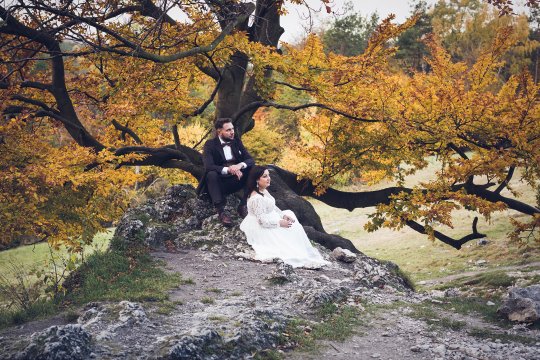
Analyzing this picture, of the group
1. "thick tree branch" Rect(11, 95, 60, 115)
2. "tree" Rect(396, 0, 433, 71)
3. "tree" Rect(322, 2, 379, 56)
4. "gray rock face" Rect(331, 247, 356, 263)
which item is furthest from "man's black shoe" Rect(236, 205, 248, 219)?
"tree" Rect(322, 2, 379, 56)

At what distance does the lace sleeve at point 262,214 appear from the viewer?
809 centimetres

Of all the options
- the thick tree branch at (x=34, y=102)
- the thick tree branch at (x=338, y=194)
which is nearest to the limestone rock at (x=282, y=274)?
the thick tree branch at (x=338, y=194)

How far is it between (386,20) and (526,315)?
637 cm

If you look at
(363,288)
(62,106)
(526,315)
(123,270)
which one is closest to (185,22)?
(62,106)

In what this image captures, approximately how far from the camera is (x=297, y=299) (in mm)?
5977

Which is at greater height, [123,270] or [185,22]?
[185,22]

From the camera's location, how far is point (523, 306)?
5.82m

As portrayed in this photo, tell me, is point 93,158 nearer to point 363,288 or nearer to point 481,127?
point 363,288

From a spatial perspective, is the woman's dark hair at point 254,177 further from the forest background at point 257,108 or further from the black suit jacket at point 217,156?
the forest background at point 257,108

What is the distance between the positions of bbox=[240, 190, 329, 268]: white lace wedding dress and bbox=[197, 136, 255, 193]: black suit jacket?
0.96 metres

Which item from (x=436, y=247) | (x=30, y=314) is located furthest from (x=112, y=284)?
(x=436, y=247)

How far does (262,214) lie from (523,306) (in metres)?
3.93

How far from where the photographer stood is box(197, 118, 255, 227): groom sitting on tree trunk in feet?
28.5

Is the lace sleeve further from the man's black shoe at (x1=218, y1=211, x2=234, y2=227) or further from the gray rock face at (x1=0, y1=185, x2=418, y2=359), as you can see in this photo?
the man's black shoe at (x1=218, y1=211, x2=234, y2=227)
